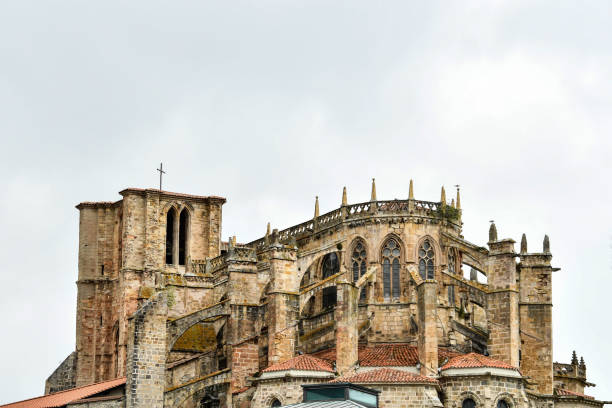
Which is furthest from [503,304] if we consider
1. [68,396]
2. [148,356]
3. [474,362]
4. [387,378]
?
[68,396]

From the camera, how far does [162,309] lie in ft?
216

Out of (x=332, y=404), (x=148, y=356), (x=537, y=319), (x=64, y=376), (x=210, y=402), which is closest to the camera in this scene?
(x=332, y=404)

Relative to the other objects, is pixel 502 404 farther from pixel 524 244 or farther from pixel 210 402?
pixel 210 402

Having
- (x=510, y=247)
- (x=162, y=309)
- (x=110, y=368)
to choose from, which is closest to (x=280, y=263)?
(x=162, y=309)

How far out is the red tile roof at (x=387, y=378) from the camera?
6022cm

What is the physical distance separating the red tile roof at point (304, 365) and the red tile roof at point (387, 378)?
1.43 m

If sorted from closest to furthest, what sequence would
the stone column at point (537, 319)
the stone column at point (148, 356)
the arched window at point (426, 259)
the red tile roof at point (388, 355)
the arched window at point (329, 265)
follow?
the red tile roof at point (388, 355) → the stone column at point (148, 356) → the stone column at point (537, 319) → the arched window at point (426, 259) → the arched window at point (329, 265)

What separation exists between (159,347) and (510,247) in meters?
16.8

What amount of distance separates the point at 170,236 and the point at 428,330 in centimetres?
2197

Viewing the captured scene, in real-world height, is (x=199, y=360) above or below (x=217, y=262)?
below

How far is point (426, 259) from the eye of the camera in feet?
226

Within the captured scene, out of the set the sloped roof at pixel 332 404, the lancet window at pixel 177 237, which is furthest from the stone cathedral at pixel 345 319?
the sloped roof at pixel 332 404

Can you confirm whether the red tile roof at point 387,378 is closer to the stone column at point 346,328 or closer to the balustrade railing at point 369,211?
the stone column at point 346,328

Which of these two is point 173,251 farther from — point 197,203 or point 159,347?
point 159,347
